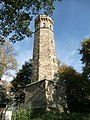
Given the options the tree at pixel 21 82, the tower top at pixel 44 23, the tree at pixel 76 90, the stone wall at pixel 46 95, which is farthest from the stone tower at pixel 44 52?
the tree at pixel 21 82

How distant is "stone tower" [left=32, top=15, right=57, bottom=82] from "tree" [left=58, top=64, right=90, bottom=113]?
5.60 metres

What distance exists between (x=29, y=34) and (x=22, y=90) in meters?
21.2

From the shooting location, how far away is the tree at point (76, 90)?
27.3 meters

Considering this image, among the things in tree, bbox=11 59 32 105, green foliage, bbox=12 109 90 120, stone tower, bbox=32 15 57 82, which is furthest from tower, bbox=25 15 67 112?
tree, bbox=11 59 32 105

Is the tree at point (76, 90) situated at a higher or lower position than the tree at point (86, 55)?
lower

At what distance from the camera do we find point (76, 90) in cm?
2844

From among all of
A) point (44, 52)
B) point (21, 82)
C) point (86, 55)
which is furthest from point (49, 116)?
point (21, 82)

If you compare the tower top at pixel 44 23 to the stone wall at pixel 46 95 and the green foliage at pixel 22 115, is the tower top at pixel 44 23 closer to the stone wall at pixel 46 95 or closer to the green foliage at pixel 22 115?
the stone wall at pixel 46 95

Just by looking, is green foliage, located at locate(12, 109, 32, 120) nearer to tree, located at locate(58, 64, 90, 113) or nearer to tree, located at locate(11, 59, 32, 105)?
tree, located at locate(58, 64, 90, 113)

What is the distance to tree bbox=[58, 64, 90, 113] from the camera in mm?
27281

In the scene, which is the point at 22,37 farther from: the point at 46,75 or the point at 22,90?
the point at 22,90

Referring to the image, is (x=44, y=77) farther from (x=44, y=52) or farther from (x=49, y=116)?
(x=49, y=116)

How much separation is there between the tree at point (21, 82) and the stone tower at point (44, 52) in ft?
33.8

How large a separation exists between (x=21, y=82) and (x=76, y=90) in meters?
10.7
